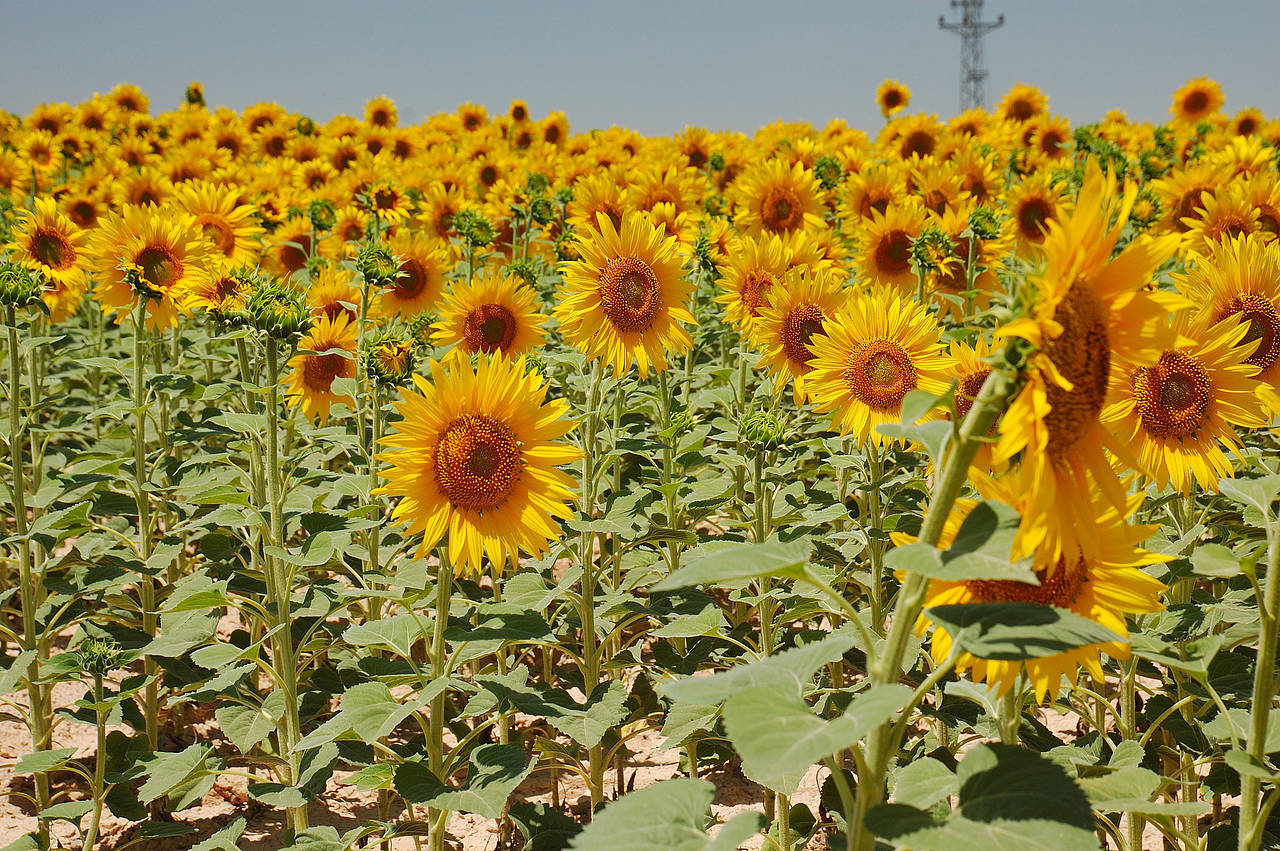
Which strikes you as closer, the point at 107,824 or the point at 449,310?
the point at 107,824

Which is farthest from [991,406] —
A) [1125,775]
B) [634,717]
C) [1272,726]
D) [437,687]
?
[634,717]

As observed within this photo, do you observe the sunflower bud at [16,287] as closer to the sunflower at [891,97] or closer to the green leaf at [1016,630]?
the green leaf at [1016,630]

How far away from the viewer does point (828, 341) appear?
10.8 feet

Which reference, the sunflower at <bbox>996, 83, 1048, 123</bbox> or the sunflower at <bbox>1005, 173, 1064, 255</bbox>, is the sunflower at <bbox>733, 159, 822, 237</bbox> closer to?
the sunflower at <bbox>1005, 173, 1064, 255</bbox>

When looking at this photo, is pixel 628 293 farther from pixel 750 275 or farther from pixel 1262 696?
pixel 1262 696

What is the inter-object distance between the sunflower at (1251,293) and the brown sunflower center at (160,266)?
12.2 ft

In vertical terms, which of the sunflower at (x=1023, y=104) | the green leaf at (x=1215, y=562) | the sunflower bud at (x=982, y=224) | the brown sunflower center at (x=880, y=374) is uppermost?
the sunflower at (x=1023, y=104)

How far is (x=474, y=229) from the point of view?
5461 mm

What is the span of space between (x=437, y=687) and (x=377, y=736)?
15cm

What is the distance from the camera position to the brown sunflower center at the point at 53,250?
433cm

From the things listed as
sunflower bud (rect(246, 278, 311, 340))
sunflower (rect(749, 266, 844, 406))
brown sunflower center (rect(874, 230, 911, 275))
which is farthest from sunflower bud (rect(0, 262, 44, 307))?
brown sunflower center (rect(874, 230, 911, 275))

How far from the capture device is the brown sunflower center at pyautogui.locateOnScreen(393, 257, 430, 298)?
5.02m

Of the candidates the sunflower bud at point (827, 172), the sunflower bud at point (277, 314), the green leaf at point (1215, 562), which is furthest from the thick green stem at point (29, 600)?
the sunflower bud at point (827, 172)

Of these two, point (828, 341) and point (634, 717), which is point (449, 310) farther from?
point (634, 717)
